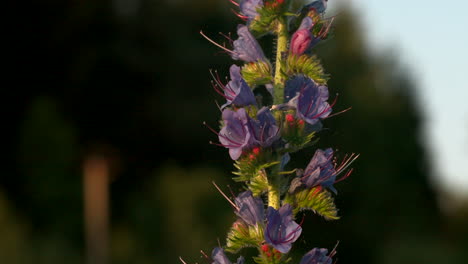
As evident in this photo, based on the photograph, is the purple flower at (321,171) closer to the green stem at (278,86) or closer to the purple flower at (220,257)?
the green stem at (278,86)

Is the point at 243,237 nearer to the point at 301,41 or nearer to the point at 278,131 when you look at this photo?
the point at 278,131

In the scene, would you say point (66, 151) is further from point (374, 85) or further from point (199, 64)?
point (374, 85)

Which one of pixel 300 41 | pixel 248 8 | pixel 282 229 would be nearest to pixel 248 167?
pixel 282 229

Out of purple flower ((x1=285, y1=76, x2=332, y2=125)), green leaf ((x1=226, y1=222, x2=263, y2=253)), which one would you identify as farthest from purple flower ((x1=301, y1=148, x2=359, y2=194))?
→ green leaf ((x1=226, y1=222, x2=263, y2=253))

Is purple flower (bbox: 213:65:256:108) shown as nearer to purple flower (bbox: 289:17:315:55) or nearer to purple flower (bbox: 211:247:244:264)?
purple flower (bbox: 289:17:315:55)

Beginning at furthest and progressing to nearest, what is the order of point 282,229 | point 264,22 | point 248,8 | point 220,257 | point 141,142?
point 141,142 → point 248,8 → point 264,22 → point 220,257 → point 282,229

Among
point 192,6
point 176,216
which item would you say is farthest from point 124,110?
point 176,216
